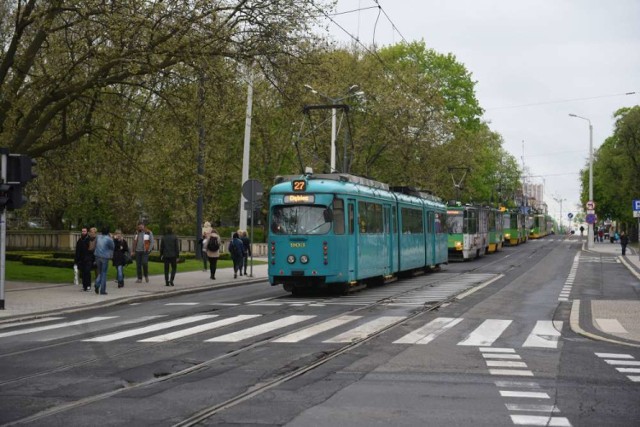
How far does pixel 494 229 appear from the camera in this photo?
198 ft

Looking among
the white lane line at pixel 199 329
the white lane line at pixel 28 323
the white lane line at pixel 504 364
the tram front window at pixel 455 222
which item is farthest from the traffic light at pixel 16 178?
the tram front window at pixel 455 222

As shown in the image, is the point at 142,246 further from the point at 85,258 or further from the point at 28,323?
the point at 28,323

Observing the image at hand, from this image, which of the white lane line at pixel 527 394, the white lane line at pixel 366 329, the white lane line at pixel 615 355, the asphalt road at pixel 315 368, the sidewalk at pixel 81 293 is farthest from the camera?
the sidewalk at pixel 81 293

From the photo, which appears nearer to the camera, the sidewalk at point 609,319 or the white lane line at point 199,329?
the white lane line at point 199,329

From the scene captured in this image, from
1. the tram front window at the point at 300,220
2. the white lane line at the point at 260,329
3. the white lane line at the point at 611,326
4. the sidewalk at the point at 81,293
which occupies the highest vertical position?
the tram front window at the point at 300,220

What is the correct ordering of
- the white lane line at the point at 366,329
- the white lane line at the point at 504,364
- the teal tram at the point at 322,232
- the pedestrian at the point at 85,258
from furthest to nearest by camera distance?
the pedestrian at the point at 85,258
the teal tram at the point at 322,232
the white lane line at the point at 366,329
the white lane line at the point at 504,364

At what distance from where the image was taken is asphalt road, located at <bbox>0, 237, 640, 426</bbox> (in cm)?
821

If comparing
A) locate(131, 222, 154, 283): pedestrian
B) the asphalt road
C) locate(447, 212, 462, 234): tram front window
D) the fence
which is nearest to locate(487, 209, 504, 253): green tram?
locate(447, 212, 462, 234): tram front window

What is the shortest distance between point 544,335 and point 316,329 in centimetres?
383

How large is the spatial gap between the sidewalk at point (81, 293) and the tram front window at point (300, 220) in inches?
144

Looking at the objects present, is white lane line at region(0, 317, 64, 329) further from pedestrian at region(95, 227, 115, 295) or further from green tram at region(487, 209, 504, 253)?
green tram at region(487, 209, 504, 253)

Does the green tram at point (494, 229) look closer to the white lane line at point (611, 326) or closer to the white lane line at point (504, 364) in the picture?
the white lane line at point (611, 326)

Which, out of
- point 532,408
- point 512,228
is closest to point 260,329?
point 532,408

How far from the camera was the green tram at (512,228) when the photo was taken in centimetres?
7453
